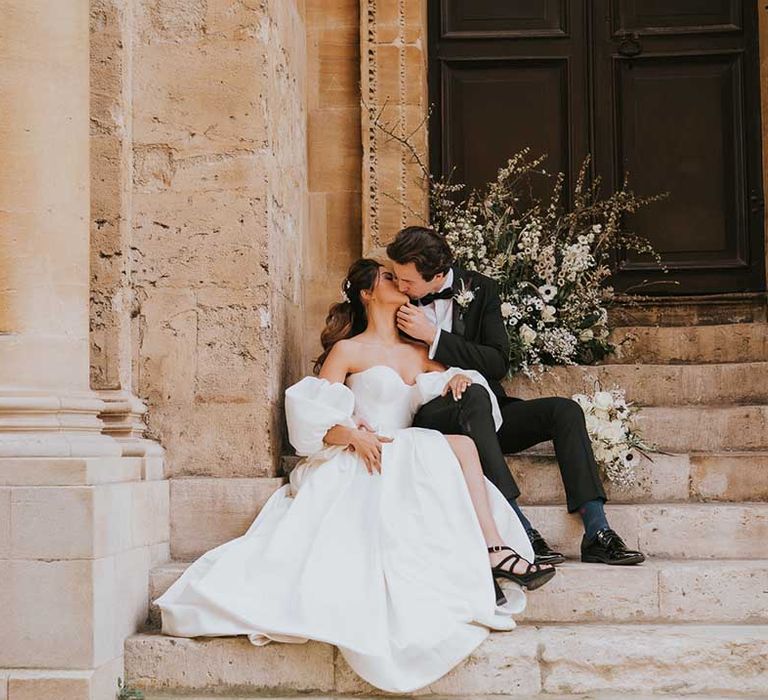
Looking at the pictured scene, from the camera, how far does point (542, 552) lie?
506 centimetres

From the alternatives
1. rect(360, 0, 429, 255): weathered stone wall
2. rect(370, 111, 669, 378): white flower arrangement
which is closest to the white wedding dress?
rect(370, 111, 669, 378): white flower arrangement

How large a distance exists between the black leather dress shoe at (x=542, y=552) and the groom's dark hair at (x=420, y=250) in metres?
1.18

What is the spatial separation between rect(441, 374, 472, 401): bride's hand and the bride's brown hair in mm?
527

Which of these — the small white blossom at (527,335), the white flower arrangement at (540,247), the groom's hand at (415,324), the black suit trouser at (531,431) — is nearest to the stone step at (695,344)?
the white flower arrangement at (540,247)

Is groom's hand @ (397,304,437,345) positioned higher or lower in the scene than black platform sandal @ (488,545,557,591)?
higher

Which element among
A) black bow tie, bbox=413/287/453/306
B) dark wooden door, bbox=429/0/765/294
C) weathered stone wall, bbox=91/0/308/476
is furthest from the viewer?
dark wooden door, bbox=429/0/765/294

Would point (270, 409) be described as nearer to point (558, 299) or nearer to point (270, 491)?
point (270, 491)

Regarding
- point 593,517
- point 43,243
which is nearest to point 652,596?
point 593,517

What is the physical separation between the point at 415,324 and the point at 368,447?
699 mm

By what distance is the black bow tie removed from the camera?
18.7ft

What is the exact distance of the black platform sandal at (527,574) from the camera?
187 inches

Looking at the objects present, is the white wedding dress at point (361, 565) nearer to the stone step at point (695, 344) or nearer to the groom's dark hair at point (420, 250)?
the groom's dark hair at point (420, 250)

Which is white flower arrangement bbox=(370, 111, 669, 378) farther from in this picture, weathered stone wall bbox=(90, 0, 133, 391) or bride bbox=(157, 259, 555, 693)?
weathered stone wall bbox=(90, 0, 133, 391)

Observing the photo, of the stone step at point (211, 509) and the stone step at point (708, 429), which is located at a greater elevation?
the stone step at point (708, 429)
